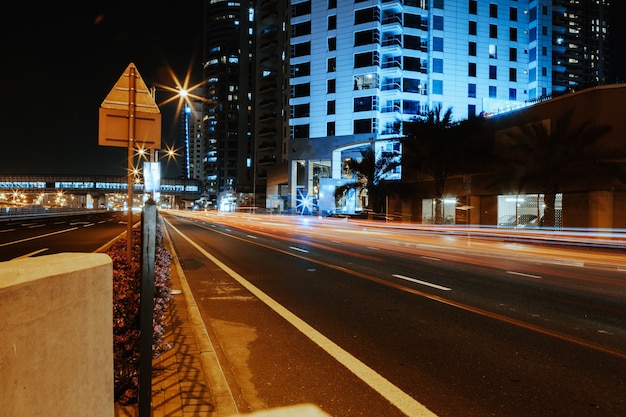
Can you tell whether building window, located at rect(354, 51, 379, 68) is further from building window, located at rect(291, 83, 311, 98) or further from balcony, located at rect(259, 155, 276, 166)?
balcony, located at rect(259, 155, 276, 166)

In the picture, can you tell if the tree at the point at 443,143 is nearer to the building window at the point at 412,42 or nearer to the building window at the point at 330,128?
the building window at the point at 330,128

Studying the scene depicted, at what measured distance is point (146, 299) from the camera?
126 inches

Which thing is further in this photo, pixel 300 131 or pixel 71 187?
pixel 71 187

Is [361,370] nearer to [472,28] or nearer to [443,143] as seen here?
[443,143]

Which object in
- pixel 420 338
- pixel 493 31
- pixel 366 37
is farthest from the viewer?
pixel 493 31

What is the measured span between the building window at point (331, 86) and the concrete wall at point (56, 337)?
2590 inches

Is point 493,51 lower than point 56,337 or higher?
higher

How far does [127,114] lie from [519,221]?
30.5 m

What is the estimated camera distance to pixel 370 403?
4473mm

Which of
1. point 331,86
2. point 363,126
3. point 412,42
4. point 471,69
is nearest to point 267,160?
point 331,86

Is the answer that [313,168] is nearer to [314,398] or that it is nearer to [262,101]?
[262,101]

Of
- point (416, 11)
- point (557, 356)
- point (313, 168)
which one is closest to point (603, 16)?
point (416, 11)

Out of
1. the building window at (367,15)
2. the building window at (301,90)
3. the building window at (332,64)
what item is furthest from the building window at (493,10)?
the building window at (301,90)

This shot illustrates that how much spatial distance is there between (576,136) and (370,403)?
2533cm
